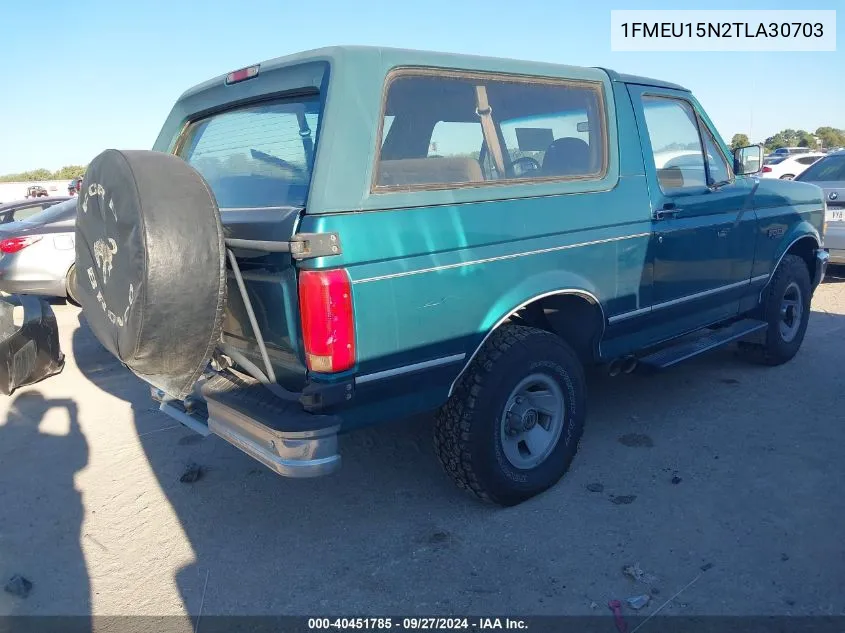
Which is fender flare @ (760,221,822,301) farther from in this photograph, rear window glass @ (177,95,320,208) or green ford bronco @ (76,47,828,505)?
rear window glass @ (177,95,320,208)

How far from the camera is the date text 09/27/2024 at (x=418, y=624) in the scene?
248cm

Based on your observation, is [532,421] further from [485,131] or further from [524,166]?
[485,131]

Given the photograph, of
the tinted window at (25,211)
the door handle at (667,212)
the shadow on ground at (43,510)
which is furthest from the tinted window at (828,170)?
the tinted window at (25,211)

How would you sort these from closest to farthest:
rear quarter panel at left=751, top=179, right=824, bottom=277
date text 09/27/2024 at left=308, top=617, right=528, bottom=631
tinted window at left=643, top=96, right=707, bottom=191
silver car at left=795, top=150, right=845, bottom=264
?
date text 09/27/2024 at left=308, top=617, right=528, bottom=631, tinted window at left=643, top=96, right=707, bottom=191, rear quarter panel at left=751, top=179, right=824, bottom=277, silver car at left=795, top=150, right=845, bottom=264

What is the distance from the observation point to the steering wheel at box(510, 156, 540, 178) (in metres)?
3.23

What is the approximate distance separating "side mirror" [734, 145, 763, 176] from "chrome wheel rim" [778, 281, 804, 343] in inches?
46.5

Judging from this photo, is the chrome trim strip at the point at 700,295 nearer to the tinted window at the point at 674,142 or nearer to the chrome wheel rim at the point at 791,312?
the tinted window at the point at 674,142

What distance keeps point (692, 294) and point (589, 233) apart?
117 centimetres

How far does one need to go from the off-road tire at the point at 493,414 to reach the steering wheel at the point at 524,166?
753 millimetres

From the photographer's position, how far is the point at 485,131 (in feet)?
10.4

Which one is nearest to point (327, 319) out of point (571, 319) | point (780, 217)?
point (571, 319)

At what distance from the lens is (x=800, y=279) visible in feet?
16.9

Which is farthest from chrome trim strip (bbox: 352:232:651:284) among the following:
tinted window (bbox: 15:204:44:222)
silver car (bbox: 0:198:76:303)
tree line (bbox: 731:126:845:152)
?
tree line (bbox: 731:126:845:152)


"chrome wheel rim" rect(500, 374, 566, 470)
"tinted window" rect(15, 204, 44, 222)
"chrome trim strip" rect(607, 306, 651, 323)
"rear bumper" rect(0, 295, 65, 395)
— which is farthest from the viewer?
"tinted window" rect(15, 204, 44, 222)
